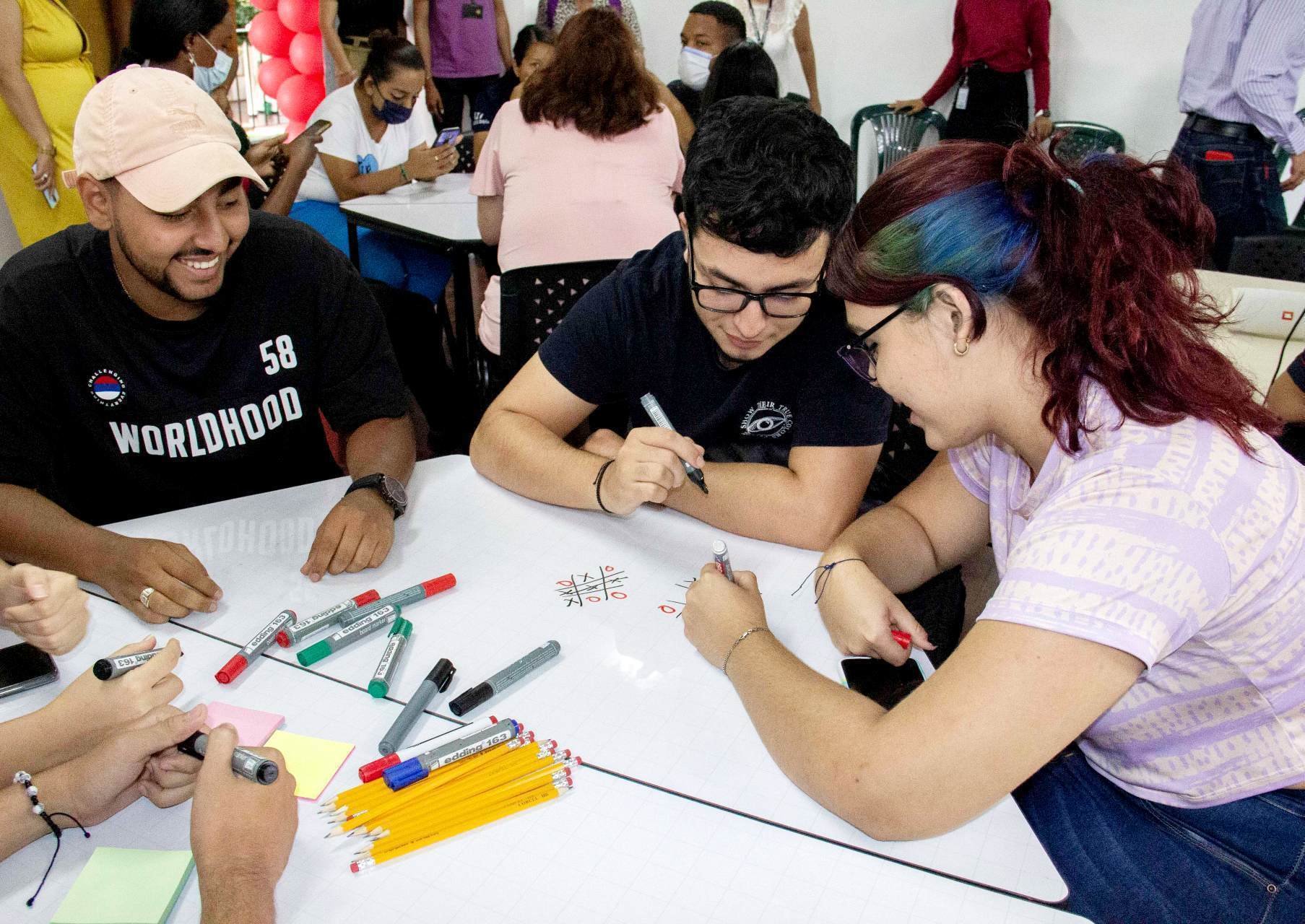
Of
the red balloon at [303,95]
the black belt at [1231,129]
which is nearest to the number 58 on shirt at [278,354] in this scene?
the black belt at [1231,129]

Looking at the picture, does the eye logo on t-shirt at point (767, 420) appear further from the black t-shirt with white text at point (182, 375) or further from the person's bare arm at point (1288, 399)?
the person's bare arm at point (1288, 399)

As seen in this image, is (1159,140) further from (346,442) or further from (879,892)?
(879,892)

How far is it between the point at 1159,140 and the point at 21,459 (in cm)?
585

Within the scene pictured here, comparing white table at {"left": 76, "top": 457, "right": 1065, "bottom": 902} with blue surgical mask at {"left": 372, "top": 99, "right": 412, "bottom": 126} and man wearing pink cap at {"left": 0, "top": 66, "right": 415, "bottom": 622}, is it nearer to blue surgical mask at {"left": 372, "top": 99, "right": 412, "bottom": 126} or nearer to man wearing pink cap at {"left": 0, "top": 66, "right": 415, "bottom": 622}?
man wearing pink cap at {"left": 0, "top": 66, "right": 415, "bottom": 622}

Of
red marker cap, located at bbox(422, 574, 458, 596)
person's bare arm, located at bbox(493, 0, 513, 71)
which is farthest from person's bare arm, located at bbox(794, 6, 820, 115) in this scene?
red marker cap, located at bbox(422, 574, 458, 596)

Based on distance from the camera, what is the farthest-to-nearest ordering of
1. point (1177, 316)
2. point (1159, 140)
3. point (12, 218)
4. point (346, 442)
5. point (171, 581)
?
point (1159, 140)
point (12, 218)
point (346, 442)
point (171, 581)
point (1177, 316)

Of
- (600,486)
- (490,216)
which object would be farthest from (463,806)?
(490,216)

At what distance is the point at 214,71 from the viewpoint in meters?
3.85

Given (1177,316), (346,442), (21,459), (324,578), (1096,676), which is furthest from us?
(346,442)

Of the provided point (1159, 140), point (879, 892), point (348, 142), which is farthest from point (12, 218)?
point (1159, 140)

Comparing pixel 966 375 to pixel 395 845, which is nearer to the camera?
pixel 395 845

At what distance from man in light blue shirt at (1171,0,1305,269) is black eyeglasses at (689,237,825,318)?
3.11 meters

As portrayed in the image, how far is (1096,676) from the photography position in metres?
0.89

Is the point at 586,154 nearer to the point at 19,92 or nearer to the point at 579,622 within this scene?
the point at 579,622
